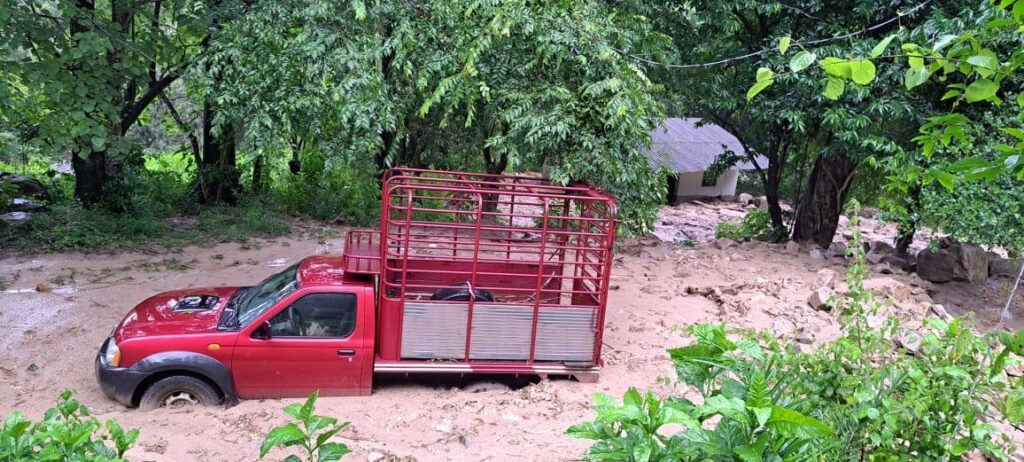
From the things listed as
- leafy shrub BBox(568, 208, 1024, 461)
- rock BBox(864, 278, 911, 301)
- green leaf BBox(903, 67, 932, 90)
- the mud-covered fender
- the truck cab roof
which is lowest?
the mud-covered fender

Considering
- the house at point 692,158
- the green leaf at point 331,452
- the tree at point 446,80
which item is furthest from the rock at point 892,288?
the house at point 692,158

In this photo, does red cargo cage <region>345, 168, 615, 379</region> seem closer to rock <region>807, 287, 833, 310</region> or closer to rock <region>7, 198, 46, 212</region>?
rock <region>807, 287, 833, 310</region>

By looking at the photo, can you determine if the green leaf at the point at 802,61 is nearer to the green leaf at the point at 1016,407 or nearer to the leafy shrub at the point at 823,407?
the leafy shrub at the point at 823,407

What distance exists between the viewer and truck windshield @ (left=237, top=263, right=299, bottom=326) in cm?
629

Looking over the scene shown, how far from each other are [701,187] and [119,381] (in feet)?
83.2

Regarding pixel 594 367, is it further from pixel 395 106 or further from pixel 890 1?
pixel 890 1

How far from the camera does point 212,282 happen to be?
10.3 meters

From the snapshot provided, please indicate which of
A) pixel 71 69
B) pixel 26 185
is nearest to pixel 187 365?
pixel 71 69

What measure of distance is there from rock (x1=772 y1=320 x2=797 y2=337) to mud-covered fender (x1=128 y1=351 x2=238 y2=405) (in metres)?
6.22

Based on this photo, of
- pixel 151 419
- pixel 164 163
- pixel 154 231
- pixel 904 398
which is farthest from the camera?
pixel 164 163

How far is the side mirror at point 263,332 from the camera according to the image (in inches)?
241

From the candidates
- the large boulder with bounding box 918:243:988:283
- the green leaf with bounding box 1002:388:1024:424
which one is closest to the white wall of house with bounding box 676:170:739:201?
the large boulder with bounding box 918:243:988:283

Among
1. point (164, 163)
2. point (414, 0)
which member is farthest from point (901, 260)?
point (164, 163)

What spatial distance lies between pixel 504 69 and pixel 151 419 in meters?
5.10
